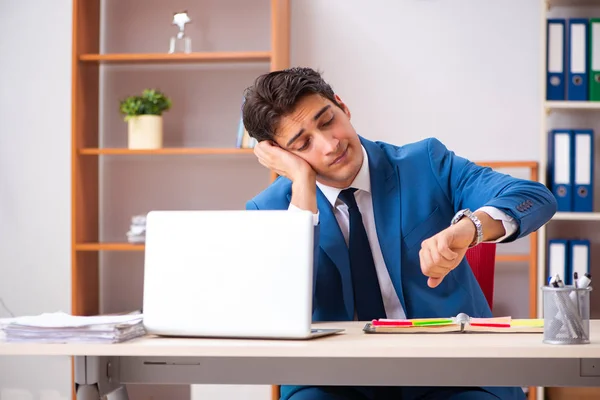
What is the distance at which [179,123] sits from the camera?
3582 mm

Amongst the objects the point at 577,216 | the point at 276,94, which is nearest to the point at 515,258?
the point at 577,216

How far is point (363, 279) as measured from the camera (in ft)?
5.70

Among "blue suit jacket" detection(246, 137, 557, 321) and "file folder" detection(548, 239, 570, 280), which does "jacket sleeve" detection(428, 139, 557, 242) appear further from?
"file folder" detection(548, 239, 570, 280)

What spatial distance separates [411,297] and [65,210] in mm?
2321

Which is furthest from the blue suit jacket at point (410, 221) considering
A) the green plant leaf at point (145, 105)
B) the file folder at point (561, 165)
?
the green plant leaf at point (145, 105)

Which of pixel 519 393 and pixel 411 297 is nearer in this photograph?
pixel 519 393

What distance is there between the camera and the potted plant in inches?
131

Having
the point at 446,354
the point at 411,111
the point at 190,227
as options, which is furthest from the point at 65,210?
the point at 446,354

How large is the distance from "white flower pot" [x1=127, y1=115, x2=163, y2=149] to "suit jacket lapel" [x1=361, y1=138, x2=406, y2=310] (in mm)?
1648

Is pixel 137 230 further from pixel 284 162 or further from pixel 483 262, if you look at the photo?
pixel 483 262

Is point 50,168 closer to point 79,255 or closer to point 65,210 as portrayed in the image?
point 65,210

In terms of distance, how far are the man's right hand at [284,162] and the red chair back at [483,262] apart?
18.3 inches

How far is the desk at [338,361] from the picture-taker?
1153mm

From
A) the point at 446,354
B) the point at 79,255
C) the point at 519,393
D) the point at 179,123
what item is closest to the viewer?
the point at 446,354
